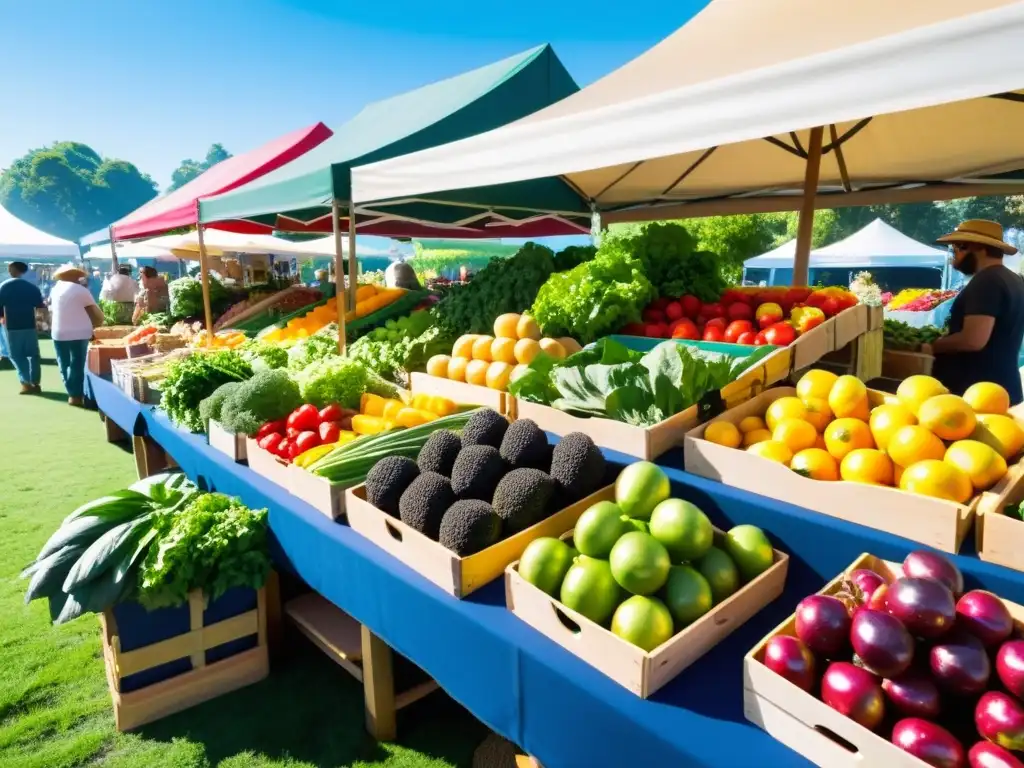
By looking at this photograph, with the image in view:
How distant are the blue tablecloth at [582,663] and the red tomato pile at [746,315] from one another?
3.14 feet

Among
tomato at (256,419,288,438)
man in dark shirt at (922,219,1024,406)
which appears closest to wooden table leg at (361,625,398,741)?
tomato at (256,419,288,438)

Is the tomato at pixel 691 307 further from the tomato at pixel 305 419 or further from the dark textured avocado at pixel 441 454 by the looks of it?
the tomato at pixel 305 419

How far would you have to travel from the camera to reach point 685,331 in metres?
2.99

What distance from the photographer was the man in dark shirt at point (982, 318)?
3.29 meters

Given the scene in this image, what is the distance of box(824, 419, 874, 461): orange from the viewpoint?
1805 mm

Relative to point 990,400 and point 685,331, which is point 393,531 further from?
point 990,400

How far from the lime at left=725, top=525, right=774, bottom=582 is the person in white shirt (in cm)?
968

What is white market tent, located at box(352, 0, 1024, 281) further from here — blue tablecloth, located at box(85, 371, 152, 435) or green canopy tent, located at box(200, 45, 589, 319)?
blue tablecloth, located at box(85, 371, 152, 435)

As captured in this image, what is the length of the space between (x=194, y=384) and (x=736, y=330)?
3.03 metres

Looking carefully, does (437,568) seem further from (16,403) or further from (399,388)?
(16,403)

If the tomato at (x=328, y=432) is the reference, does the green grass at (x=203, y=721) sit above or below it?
below

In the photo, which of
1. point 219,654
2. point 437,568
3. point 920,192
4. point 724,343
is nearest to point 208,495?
point 219,654

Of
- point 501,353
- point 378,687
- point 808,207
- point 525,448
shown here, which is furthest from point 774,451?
point 808,207

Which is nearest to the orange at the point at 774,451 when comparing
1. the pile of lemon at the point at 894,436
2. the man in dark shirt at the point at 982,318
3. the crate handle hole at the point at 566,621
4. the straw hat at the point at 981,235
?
the pile of lemon at the point at 894,436
